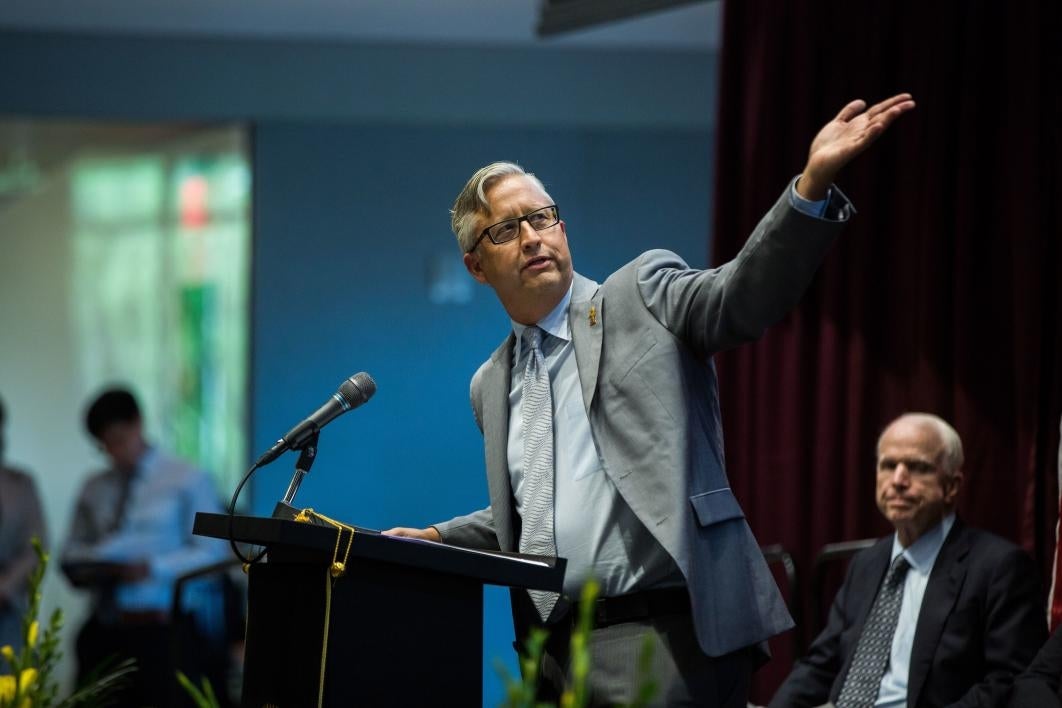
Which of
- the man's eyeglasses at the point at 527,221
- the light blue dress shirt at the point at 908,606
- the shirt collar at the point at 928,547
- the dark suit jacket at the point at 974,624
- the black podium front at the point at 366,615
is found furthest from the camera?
the shirt collar at the point at 928,547

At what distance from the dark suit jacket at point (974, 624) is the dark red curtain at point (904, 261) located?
1.46 ft

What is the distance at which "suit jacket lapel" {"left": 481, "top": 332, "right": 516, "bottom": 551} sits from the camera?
7.76ft

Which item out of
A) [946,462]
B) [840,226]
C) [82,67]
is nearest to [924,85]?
[946,462]

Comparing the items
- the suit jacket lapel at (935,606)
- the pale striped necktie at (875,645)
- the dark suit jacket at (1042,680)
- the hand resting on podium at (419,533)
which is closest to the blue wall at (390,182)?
the pale striped necktie at (875,645)

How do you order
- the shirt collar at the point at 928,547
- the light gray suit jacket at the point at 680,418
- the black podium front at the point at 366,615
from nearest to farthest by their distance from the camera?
the black podium front at the point at 366,615
the light gray suit jacket at the point at 680,418
the shirt collar at the point at 928,547

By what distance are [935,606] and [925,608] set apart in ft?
0.08

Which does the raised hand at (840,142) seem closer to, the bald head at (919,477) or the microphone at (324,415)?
the microphone at (324,415)

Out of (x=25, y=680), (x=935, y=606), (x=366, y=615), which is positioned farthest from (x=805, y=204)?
(x=935, y=606)

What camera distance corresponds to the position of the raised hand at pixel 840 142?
1.86 m

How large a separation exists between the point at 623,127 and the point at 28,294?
372 centimetres

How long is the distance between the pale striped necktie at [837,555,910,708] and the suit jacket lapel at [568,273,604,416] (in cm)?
154

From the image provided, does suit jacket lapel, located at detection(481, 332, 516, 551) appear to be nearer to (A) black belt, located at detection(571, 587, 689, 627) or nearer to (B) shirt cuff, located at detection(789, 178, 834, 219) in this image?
(A) black belt, located at detection(571, 587, 689, 627)

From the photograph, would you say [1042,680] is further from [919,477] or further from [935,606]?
[919,477]

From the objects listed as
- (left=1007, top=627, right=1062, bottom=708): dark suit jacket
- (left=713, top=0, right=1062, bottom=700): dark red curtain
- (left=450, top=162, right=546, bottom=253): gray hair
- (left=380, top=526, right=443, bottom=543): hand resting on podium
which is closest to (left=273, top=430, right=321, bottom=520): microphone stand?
(left=380, top=526, right=443, bottom=543): hand resting on podium
